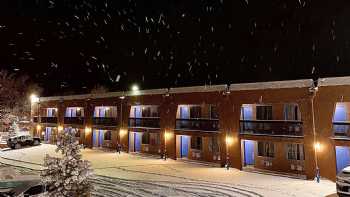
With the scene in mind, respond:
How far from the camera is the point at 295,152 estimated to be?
2286 centimetres

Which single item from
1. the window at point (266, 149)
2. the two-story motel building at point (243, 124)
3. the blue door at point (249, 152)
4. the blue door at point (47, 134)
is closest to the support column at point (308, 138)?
the two-story motel building at point (243, 124)

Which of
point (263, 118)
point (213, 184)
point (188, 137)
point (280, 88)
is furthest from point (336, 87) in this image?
point (188, 137)

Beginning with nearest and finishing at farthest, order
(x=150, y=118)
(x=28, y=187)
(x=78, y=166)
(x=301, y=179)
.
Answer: (x=78, y=166) → (x=28, y=187) → (x=301, y=179) → (x=150, y=118)

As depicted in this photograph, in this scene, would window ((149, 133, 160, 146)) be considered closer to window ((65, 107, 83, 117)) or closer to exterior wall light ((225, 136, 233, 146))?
exterior wall light ((225, 136, 233, 146))

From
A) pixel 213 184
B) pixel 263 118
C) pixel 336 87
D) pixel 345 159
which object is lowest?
pixel 213 184

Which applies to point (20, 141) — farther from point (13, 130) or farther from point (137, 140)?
point (137, 140)

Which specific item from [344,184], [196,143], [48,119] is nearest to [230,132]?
[196,143]

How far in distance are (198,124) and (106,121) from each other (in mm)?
13854

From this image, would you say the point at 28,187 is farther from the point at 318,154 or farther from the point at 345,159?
the point at 345,159

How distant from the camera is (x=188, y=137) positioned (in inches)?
1180

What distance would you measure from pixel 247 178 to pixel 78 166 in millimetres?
12112

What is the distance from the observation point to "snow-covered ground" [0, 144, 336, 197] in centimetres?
1828

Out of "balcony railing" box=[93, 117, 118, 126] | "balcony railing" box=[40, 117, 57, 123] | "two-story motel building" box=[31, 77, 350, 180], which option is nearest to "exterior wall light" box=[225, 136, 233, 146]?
"two-story motel building" box=[31, 77, 350, 180]

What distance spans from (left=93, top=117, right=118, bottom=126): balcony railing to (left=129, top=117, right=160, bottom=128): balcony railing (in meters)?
2.84
